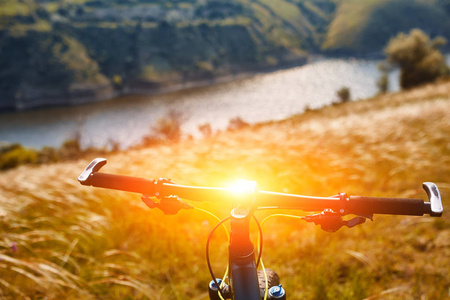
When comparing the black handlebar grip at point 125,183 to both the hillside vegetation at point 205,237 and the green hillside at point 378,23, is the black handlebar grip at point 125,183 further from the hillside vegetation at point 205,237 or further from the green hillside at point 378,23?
the green hillside at point 378,23

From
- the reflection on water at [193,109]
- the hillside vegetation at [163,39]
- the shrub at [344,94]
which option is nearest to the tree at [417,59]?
the shrub at [344,94]

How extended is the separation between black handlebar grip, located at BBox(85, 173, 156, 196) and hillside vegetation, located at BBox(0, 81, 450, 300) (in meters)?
2.08

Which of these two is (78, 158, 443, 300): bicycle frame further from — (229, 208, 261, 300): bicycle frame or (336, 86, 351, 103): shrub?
(336, 86, 351, 103): shrub

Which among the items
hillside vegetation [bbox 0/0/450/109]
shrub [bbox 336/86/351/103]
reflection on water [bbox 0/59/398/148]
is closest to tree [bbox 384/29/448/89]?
shrub [bbox 336/86/351/103]

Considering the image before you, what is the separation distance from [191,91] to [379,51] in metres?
85.7

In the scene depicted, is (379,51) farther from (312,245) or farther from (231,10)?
(312,245)

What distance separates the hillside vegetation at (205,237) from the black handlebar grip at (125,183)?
2.08 metres

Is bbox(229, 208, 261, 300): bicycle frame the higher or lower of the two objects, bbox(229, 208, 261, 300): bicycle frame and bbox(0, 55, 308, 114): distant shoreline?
the lower

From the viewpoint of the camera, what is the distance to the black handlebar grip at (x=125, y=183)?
155 centimetres

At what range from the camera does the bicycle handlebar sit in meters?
1.28

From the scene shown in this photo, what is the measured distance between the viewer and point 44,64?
108m

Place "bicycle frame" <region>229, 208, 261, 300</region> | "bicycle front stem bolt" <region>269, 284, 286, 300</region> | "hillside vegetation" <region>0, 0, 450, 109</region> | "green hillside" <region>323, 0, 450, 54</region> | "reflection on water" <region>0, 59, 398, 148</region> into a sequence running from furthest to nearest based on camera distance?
"green hillside" <region>323, 0, 450, 54</region>
"hillside vegetation" <region>0, 0, 450, 109</region>
"reflection on water" <region>0, 59, 398, 148</region>
"bicycle front stem bolt" <region>269, 284, 286, 300</region>
"bicycle frame" <region>229, 208, 261, 300</region>

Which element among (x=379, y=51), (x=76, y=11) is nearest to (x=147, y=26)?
(x=76, y=11)

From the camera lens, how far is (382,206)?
1312 millimetres
